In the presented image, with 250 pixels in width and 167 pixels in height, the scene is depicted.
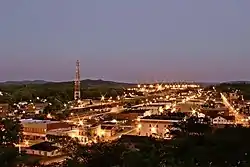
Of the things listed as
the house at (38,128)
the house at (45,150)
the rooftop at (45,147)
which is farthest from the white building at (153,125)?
the house at (45,150)

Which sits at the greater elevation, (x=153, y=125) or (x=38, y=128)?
(x=153, y=125)

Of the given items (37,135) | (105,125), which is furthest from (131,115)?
(37,135)

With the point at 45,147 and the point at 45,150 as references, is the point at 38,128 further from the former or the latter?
the point at 45,150

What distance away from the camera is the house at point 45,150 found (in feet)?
43.4

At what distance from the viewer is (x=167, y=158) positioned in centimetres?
872

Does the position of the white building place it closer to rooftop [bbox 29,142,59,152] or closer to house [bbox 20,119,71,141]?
house [bbox 20,119,71,141]

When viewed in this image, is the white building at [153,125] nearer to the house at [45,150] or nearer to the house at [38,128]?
the house at [38,128]

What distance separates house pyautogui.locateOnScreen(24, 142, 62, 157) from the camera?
13237mm

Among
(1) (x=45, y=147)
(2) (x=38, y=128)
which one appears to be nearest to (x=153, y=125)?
(2) (x=38, y=128)

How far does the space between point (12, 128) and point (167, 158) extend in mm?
8149

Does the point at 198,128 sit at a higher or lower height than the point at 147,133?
higher

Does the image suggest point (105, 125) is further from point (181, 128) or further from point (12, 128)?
point (181, 128)

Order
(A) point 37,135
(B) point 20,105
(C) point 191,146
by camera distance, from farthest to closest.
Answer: (B) point 20,105 < (A) point 37,135 < (C) point 191,146

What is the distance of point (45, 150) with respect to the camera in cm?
1359
